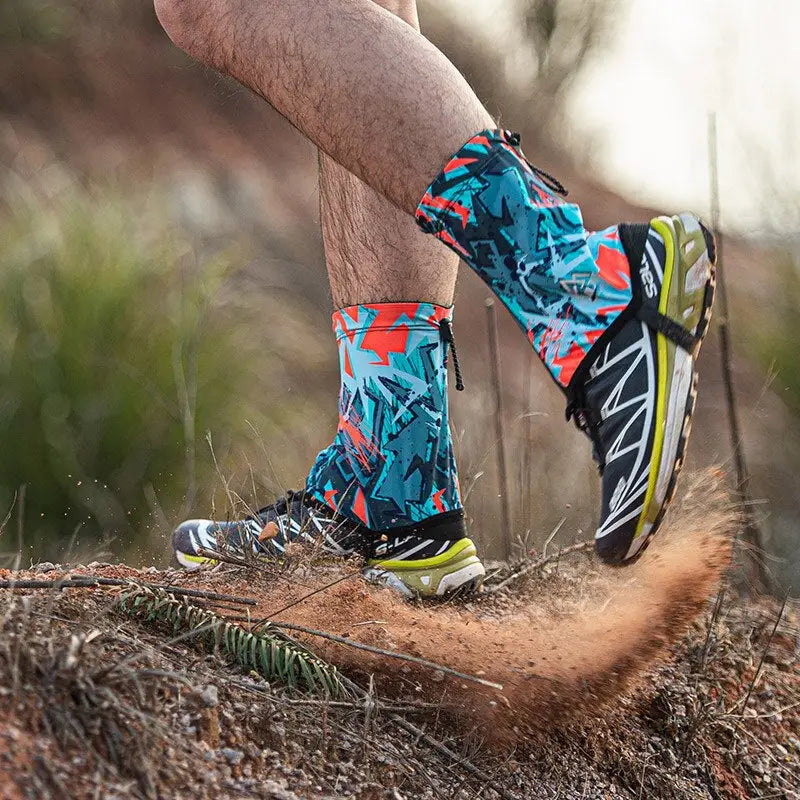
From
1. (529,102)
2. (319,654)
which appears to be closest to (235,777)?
(319,654)

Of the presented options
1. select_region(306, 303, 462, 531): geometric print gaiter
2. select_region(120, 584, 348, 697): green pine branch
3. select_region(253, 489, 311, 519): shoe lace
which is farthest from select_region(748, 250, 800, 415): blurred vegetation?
select_region(120, 584, 348, 697): green pine branch

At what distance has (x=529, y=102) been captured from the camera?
11.8 m

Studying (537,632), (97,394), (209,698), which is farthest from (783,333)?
(209,698)

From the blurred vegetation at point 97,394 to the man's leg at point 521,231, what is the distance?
7.68ft

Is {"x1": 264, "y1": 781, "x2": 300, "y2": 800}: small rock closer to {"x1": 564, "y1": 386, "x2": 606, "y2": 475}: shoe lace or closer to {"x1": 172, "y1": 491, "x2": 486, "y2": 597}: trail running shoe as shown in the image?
{"x1": 564, "y1": 386, "x2": 606, "y2": 475}: shoe lace

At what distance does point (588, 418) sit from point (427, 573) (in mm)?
545

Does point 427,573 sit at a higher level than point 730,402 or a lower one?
lower

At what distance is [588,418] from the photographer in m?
1.38

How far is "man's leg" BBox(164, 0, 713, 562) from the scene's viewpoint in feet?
4.19

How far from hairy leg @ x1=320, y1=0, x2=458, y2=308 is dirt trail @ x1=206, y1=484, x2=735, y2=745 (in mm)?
520

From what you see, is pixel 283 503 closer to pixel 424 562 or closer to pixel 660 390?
pixel 424 562

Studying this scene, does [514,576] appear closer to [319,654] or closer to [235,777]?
[319,654]

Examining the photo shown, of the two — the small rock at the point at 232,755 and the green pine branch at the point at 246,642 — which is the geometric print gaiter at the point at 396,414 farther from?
the small rock at the point at 232,755

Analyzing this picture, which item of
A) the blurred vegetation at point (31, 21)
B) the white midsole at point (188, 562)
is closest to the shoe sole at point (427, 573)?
the white midsole at point (188, 562)
